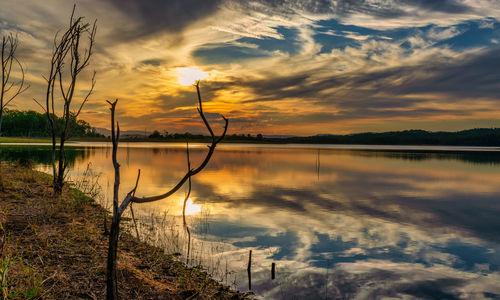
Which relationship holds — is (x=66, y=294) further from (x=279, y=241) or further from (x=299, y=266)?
(x=279, y=241)

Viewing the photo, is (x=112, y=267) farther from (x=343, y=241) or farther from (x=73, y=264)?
(x=343, y=241)

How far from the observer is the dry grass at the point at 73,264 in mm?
6125

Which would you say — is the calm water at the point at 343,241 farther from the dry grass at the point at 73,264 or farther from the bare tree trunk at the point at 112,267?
the bare tree trunk at the point at 112,267

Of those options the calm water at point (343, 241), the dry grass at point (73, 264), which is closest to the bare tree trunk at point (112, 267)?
the dry grass at point (73, 264)

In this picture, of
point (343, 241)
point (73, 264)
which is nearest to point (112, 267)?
point (73, 264)

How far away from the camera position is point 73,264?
24.4 ft

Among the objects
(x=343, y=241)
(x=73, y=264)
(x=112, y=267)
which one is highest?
(x=112, y=267)

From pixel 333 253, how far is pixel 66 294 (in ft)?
33.9

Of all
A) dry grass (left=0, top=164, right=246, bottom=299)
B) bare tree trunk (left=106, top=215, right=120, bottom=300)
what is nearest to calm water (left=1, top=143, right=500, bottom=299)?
dry grass (left=0, top=164, right=246, bottom=299)

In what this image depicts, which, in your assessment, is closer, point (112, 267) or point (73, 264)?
point (112, 267)

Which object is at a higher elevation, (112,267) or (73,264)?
(112,267)

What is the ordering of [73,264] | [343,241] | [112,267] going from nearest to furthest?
1. [112,267]
2. [73,264]
3. [343,241]

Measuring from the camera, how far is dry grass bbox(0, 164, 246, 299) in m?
6.12

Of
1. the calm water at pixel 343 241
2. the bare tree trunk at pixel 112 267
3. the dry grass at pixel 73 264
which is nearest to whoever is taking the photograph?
the bare tree trunk at pixel 112 267
